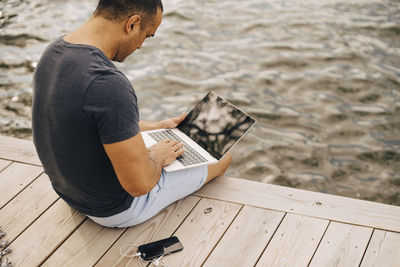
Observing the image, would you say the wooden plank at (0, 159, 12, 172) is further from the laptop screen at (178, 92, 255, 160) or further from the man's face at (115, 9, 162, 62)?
the man's face at (115, 9, 162, 62)

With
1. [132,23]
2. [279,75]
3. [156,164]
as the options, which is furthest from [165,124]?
[279,75]

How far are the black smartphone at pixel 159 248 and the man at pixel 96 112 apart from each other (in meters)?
0.26

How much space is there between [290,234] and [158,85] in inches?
116

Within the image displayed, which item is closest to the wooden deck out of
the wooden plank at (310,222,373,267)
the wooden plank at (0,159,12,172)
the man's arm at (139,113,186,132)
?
the wooden plank at (310,222,373,267)

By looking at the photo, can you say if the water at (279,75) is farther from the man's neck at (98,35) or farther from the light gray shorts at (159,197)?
the man's neck at (98,35)

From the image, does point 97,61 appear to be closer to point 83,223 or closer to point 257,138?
point 83,223


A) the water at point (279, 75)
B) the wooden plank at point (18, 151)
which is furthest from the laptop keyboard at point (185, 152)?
the water at point (279, 75)

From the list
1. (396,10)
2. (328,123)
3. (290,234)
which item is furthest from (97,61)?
(396,10)

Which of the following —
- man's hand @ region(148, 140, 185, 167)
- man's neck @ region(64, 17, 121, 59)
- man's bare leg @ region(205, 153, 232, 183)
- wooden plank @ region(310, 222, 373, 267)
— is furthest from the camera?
man's bare leg @ region(205, 153, 232, 183)

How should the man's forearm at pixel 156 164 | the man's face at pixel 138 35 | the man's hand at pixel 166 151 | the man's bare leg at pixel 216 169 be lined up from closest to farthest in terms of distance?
the man's face at pixel 138 35 < the man's forearm at pixel 156 164 < the man's hand at pixel 166 151 < the man's bare leg at pixel 216 169

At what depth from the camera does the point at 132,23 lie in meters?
1.85

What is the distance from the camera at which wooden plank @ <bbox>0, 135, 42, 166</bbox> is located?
2892 mm

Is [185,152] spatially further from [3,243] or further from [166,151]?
[3,243]

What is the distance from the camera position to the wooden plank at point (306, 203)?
2.37 metres
